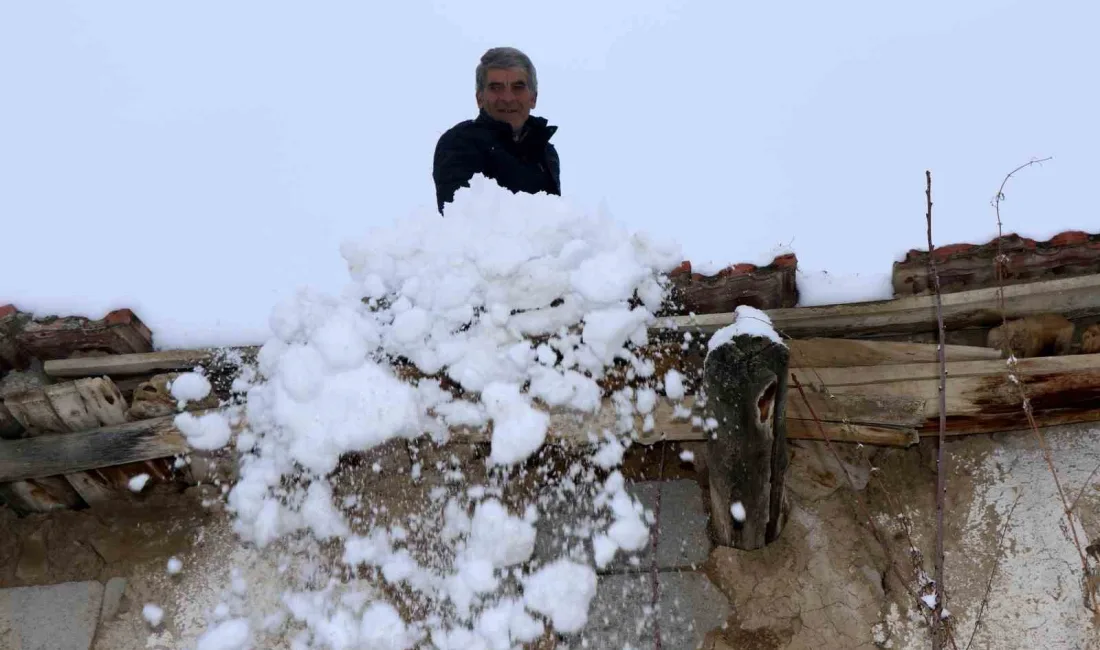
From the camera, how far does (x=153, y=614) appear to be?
2.17m

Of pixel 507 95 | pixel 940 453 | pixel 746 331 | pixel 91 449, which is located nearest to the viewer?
pixel 746 331

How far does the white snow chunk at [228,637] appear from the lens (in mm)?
2059

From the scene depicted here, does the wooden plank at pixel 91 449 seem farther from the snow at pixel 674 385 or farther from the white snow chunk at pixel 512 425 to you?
the snow at pixel 674 385

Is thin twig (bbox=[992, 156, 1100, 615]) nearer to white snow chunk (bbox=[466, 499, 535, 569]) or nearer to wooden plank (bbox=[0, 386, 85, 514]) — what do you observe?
white snow chunk (bbox=[466, 499, 535, 569])

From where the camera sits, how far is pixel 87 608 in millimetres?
2205

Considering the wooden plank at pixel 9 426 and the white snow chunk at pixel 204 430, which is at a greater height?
the wooden plank at pixel 9 426

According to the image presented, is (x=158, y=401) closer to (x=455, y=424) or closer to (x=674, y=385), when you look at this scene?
(x=455, y=424)

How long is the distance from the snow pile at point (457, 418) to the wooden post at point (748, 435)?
0.29 metres

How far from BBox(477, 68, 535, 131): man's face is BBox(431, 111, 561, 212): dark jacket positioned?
2.1 inches

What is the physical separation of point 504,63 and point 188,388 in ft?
5.66

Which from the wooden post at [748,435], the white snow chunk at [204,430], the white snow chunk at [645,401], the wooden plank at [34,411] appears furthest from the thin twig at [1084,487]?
the wooden plank at [34,411]

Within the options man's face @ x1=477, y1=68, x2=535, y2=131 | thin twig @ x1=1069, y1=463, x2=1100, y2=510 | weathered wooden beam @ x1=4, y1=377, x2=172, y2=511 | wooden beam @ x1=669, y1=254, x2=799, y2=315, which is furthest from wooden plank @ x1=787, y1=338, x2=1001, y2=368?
weathered wooden beam @ x1=4, y1=377, x2=172, y2=511

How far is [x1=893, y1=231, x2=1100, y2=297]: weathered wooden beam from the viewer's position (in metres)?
1.95

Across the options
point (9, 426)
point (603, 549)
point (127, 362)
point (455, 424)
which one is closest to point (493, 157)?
point (455, 424)
